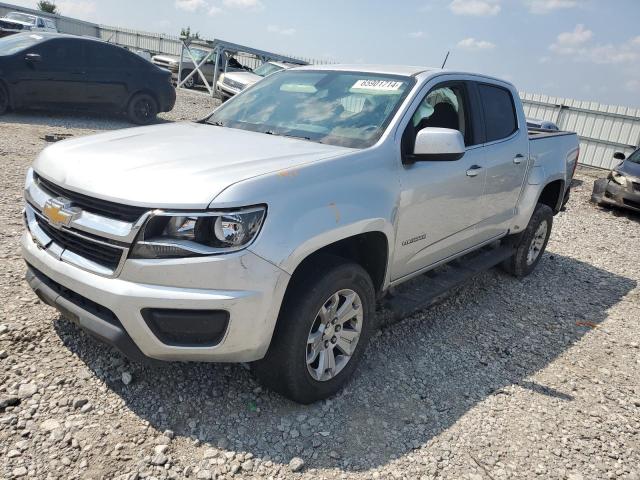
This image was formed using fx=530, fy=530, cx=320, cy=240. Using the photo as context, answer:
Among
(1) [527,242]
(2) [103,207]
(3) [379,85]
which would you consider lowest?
(1) [527,242]

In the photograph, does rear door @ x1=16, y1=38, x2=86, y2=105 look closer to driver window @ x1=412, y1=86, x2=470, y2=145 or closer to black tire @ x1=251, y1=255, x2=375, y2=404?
driver window @ x1=412, y1=86, x2=470, y2=145

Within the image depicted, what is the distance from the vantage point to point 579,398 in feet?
11.3

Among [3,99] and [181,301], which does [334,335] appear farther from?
[3,99]

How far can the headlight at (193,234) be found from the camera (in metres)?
2.32

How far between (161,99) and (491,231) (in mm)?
9388

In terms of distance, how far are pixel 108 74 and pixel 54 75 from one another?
3.47 feet

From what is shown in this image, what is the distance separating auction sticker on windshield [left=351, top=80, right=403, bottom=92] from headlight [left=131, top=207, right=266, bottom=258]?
1.64 m

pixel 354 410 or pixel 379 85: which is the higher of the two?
pixel 379 85

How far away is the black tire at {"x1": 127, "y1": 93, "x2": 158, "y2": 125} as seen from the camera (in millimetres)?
11477

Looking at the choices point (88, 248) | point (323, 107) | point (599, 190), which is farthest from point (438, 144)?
point (599, 190)

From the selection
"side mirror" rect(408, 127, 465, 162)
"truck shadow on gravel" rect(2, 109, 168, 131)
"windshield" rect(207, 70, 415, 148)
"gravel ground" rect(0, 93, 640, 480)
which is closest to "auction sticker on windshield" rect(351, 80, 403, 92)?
"windshield" rect(207, 70, 415, 148)

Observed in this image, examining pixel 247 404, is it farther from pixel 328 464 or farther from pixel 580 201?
pixel 580 201

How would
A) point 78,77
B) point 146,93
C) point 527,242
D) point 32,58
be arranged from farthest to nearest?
1. point 146,93
2. point 78,77
3. point 32,58
4. point 527,242

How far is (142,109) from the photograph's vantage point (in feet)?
38.5
